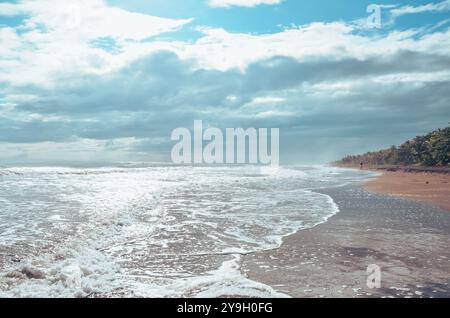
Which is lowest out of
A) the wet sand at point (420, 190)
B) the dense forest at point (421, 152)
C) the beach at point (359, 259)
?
the wet sand at point (420, 190)

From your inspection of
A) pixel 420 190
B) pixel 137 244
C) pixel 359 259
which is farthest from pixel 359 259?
pixel 420 190

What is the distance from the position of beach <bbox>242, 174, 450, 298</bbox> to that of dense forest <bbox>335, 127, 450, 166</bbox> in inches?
2555

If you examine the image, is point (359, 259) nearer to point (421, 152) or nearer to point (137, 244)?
point (137, 244)

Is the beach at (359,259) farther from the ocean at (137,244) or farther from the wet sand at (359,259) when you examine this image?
the ocean at (137,244)

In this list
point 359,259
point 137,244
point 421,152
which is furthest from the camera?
point 421,152

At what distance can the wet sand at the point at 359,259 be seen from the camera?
6277 millimetres

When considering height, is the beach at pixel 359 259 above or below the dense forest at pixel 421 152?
below

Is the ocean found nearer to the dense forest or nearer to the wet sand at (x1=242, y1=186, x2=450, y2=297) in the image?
the wet sand at (x1=242, y1=186, x2=450, y2=297)

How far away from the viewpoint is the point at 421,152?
82.4m

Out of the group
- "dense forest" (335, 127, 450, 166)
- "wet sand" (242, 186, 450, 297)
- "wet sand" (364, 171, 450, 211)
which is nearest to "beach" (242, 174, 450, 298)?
"wet sand" (242, 186, 450, 297)

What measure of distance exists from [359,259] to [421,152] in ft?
282

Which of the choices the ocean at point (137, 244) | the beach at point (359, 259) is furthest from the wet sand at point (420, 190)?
the beach at point (359, 259)

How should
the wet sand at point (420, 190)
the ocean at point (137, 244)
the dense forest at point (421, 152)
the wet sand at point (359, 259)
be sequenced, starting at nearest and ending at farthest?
the wet sand at point (359, 259) < the ocean at point (137, 244) < the wet sand at point (420, 190) < the dense forest at point (421, 152)
